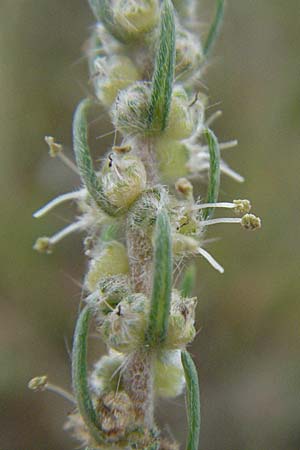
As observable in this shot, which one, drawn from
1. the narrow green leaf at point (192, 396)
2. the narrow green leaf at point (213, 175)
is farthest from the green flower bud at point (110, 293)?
the narrow green leaf at point (213, 175)

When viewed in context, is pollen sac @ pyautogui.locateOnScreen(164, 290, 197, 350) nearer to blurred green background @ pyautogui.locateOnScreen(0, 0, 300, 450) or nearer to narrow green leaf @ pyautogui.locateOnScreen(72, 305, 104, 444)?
narrow green leaf @ pyautogui.locateOnScreen(72, 305, 104, 444)

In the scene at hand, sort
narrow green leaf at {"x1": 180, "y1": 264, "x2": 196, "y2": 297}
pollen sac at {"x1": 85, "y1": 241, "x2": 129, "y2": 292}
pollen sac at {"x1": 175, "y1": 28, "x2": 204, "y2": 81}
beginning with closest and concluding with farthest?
pollen sac at {"x1": 85, "y1": 241, "x2": 129, "y2": 292}, pollen sac at {"x1": 175, "y1": 28, "x2": 204, "y2": 81}, narrow green leaf at {"x1": 180, "y1": 264, "x2": 196, "y2": 297}

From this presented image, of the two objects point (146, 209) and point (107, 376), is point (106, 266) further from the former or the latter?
point (107, 376)

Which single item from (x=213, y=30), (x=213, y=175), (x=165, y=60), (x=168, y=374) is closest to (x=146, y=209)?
(x=213, y=175)

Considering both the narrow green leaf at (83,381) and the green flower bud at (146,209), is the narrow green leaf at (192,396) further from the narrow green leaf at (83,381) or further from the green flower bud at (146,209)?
the green flower bud at (146,209)

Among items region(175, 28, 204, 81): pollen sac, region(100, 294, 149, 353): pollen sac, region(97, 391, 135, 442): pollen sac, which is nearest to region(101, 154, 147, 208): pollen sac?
region(100, 294, 149, 353): pollen sac

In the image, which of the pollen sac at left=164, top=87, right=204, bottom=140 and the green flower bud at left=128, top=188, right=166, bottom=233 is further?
the pollen sac at left=164, top=87, right=204, bottom=140

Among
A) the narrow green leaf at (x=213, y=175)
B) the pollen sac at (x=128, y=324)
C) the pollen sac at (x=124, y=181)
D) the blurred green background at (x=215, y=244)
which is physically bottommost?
the blurred green background at (x=215, y=244)
